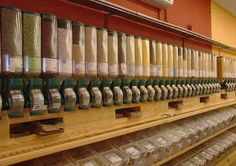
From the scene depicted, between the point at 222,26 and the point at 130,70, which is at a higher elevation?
the point at 222,26

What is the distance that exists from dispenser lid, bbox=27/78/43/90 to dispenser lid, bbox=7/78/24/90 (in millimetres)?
41

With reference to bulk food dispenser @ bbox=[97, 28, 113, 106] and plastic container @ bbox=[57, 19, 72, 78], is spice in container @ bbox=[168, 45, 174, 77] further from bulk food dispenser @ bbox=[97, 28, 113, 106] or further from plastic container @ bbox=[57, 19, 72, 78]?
plastic container @ bbox=[57, 19, 72, 78]

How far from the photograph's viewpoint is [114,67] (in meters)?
1.47

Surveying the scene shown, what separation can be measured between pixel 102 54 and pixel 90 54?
9cm

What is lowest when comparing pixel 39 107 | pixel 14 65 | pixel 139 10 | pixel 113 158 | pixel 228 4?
pixel 113 158

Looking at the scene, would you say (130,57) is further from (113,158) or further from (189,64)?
(189,64)

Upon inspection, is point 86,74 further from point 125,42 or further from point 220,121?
point 220,121

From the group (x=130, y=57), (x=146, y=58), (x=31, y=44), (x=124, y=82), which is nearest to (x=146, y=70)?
(x=146, y=58)

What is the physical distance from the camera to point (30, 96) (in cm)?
104

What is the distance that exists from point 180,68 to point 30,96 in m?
1.45

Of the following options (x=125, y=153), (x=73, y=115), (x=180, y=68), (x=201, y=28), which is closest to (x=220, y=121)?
(x=180, y=68)

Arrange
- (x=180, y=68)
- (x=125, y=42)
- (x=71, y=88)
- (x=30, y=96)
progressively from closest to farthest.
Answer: (x=30, y=96)
(x=71, y=88)
(x=125, y=42)
(x=180, y=68)

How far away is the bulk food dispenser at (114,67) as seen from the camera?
1435mm

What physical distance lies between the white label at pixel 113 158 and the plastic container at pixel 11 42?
Result: 70cm
